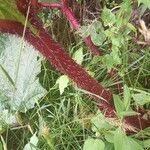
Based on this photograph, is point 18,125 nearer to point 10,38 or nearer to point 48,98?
point 48,98

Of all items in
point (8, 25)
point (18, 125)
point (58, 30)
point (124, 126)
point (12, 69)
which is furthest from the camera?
point (58, 30)

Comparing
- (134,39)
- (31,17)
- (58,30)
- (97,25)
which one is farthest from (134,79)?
(31,17)

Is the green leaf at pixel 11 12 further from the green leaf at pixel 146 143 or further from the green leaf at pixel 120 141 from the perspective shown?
the green leaf at pixel 146 143

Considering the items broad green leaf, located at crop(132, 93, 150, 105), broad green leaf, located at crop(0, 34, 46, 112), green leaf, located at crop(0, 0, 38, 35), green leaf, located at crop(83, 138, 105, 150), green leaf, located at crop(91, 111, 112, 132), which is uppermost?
green leaf, located at crop(0, 0, 38, 35)

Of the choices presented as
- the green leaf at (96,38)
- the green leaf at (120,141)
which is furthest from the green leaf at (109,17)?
the green leaf at (120,141)

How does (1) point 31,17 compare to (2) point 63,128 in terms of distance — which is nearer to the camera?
(1) point 31,17

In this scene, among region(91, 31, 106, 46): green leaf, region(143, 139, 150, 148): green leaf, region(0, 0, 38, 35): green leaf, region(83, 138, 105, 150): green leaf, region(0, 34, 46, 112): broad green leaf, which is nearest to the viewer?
region(0, 0, 38, 35): green leaf

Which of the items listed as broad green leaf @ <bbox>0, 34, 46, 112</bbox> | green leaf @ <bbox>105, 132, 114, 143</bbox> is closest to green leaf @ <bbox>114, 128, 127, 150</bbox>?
green leaf @ <bbox>105, 132, 114, 143</bbox>

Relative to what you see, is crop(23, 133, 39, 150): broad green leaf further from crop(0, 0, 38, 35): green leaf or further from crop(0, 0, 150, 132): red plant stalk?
crop(0, 0, 38, 35): green leaf
